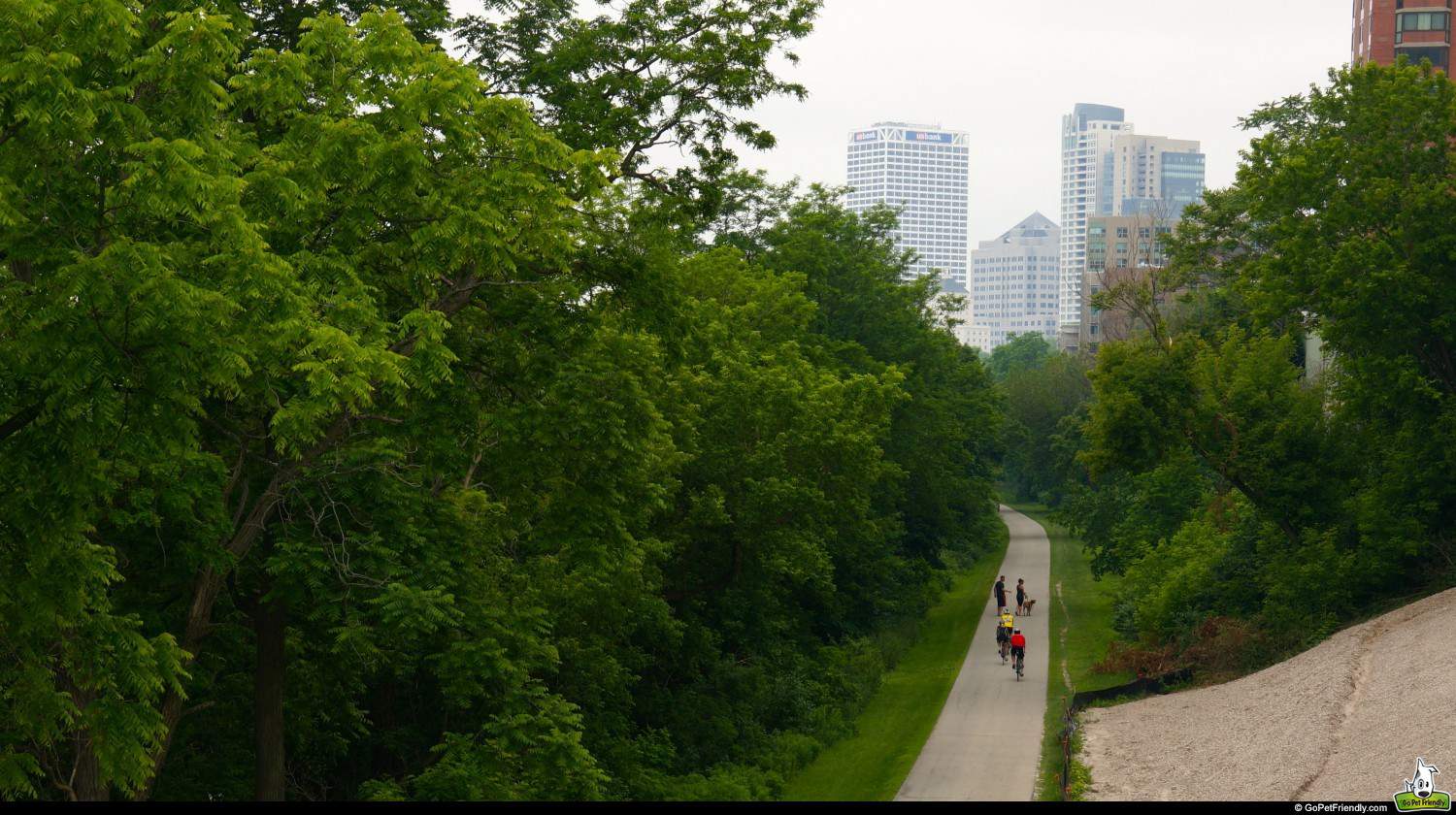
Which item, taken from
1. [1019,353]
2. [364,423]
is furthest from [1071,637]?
[1019,353]

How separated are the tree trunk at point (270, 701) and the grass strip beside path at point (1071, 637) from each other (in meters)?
12.6

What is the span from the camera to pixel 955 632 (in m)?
46.1

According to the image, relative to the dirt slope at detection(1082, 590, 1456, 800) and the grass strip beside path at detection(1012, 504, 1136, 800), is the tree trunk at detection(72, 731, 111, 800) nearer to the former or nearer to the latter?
the dirt slope at detection(1082, 590, 1456, 800)

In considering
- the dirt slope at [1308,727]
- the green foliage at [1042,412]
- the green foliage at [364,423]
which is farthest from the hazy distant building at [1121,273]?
the green foliage at [364,423]

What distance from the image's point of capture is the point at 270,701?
17.7 meters

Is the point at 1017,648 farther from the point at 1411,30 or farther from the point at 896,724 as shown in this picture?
the point at 1411,30

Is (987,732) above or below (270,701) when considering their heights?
below

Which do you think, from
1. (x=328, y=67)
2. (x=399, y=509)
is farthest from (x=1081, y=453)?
(x=328, y=67)

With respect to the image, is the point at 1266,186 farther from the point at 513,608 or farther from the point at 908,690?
the point at 513,608

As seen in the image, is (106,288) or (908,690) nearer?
(106,288)

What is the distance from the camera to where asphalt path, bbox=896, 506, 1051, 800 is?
24906 millimetres

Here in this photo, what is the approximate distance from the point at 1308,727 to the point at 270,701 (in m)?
16.3

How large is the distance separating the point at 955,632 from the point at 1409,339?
1854 centimetres

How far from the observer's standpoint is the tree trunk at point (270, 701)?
17406 mm
